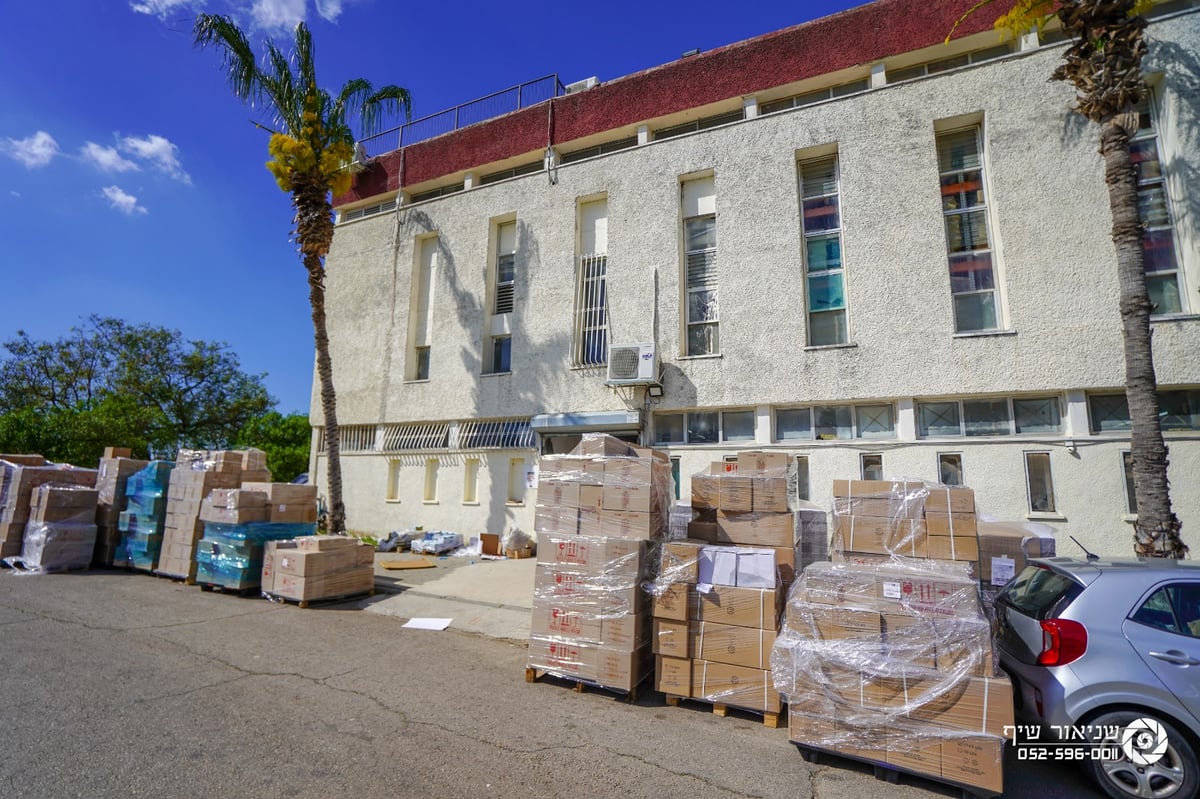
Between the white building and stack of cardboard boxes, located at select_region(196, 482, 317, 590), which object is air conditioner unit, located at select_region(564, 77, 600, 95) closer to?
the white building

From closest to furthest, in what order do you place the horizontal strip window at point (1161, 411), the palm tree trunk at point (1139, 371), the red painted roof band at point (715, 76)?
the palm tree trunk at point (1139, 371)
the horizontal strip window at point (1161, 411)
the red painted roof band at point (715, 76)

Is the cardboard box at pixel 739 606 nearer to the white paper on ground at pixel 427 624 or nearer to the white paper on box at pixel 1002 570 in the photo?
the white paper on box at pixel 1002 570

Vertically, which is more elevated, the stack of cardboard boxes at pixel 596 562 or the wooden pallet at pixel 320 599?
the stack of cardboard boxes at pixel 596 562

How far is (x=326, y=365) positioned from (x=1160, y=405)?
53.2 ft

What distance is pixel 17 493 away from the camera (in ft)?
36.9

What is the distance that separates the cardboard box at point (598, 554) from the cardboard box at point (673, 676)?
0.81 metres

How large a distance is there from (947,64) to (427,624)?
14.7 m

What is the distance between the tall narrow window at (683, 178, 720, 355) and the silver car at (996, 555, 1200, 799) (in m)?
8.59

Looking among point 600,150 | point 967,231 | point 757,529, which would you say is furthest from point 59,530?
point 967,231

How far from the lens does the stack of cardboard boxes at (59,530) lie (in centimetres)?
1075

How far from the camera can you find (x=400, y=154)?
17453 mm

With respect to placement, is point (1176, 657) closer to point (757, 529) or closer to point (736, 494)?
point (757, 529)

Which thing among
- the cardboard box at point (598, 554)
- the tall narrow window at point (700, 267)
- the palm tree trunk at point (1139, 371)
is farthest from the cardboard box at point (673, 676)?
the tall narrow window at point (700, 267)
